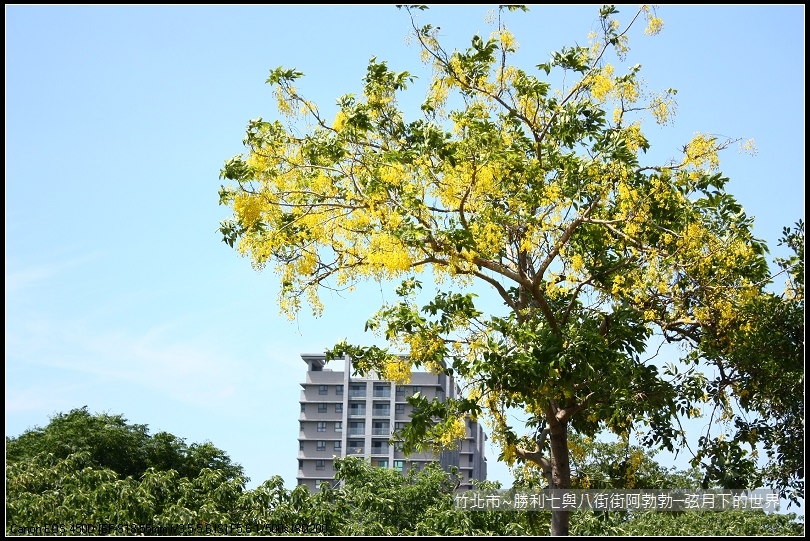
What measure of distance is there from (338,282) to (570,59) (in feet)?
9.39

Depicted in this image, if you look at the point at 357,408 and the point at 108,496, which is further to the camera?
the point at 357,408

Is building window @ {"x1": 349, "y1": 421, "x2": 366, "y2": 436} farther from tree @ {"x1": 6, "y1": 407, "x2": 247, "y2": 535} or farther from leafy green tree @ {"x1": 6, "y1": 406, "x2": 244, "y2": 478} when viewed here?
tree @ {"x1": 6, "y1": 407, "x2": 247, "y2": 535}

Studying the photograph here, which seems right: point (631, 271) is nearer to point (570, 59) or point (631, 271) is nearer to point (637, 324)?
point (637, 324)

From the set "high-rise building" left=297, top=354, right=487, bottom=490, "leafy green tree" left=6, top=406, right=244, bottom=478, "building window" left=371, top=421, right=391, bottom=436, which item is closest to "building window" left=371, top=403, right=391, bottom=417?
"high-rise building" left=297, top=354, right=487, bottom=490

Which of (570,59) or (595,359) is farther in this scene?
(570,59)

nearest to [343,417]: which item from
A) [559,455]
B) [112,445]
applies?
[112,445]

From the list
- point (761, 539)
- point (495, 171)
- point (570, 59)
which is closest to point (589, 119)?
point (570, 59)

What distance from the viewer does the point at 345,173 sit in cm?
746

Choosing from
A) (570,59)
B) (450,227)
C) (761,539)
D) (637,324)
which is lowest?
(761,539)

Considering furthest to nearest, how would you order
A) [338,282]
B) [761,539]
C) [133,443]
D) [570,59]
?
[133,443] → [570,59] → [338,282] → [761,539]

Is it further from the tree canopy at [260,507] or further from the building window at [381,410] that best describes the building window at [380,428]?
the tree canopy at [260,507]

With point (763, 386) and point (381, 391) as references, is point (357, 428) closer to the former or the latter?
point (381, 391)

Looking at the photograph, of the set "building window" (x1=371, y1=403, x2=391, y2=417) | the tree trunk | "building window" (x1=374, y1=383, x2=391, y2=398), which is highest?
"building window" (x1=374, y1=383, x2=391, y2=398)

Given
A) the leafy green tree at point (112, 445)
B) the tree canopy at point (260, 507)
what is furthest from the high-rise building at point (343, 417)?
the tree canopy at point (260, 507)
